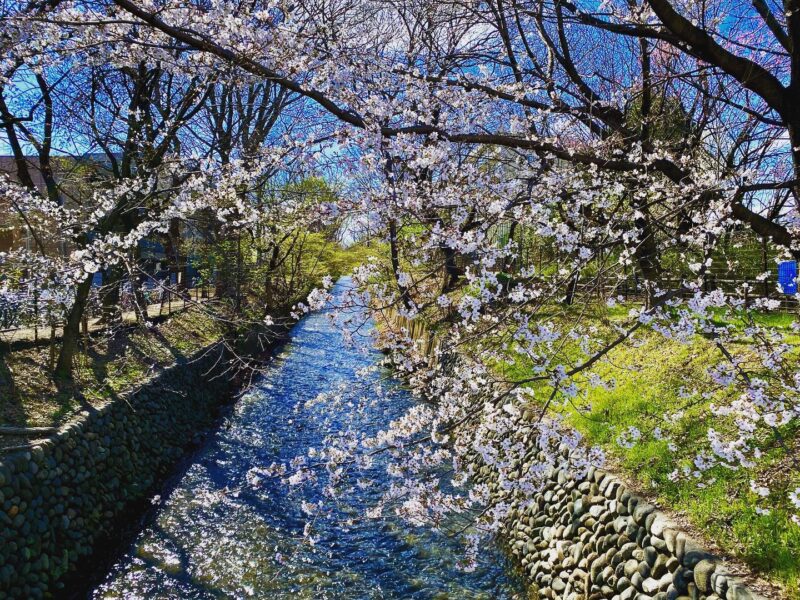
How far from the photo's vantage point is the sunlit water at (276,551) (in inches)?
198

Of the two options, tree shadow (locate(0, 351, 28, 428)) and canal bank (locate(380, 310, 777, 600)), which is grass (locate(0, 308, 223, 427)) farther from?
canal bank (locate(380, 310, 777, 600))

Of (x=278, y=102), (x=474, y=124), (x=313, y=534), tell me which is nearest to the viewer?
(x=474, y=124)

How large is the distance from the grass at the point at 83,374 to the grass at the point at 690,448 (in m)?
4.98

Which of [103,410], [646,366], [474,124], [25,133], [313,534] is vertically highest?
[474,124]

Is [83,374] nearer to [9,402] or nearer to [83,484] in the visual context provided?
[9,402]

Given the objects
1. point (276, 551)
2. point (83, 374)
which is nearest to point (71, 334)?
point (83, 374)

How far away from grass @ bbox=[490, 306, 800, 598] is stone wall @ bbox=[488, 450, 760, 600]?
0.76 feet

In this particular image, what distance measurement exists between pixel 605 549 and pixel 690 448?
1.18 m

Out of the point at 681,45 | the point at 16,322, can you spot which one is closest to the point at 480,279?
the point at 681,45

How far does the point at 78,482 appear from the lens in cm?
568

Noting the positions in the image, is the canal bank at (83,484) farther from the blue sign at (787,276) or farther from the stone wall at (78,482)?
the blue sign at (787,276)

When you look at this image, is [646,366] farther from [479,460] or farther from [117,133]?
[117,133]

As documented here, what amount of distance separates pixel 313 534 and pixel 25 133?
718 cm

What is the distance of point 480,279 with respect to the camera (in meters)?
3.59
